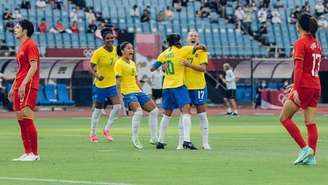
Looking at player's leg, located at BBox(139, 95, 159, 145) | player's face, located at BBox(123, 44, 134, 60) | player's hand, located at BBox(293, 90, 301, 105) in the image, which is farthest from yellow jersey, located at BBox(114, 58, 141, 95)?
player's hand, located at BBox(293, 90, 301, 105)

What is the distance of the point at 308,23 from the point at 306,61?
56 centimetres

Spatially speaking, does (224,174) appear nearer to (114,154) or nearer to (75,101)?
(114,154)

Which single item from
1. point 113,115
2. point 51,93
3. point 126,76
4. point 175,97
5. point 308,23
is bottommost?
point 51,93

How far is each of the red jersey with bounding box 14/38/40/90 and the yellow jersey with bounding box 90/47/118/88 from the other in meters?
7.53

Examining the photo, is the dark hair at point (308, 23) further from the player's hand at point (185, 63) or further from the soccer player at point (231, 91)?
the soccer player at point (231, 91)

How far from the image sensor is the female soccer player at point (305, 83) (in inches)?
647

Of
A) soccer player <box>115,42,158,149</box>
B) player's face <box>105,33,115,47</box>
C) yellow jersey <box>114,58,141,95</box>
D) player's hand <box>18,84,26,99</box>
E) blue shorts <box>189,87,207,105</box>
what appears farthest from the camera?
player's face <box>105,33,115,47</box>

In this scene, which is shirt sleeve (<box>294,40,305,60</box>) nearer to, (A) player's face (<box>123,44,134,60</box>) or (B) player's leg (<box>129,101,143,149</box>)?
(B) player's leg (<box>129,101,143,149</box>)

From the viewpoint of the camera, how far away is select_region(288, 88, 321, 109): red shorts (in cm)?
1669

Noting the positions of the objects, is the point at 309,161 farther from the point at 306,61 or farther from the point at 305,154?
the point at 306,61

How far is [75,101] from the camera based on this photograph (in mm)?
53531

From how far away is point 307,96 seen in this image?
1672 cm

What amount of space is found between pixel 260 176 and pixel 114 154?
5.34m

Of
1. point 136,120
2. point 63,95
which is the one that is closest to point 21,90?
point 136,120
